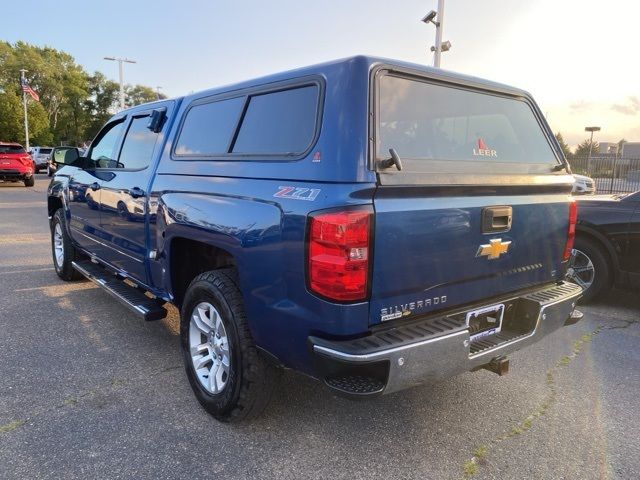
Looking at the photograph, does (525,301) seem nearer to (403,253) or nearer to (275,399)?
(403,253)

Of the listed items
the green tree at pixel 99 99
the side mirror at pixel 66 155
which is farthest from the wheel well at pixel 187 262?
the green tree at pixel 99 99

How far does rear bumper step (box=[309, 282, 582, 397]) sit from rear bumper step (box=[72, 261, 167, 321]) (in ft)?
5.88

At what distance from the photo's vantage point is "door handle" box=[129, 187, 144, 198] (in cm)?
369

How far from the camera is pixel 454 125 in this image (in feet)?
9.42

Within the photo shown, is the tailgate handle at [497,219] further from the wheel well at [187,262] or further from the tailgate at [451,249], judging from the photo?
the wheel well at [187,262]

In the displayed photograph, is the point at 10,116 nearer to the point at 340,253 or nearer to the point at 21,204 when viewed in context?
the point at 21,204

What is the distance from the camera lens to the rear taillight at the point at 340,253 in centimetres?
215

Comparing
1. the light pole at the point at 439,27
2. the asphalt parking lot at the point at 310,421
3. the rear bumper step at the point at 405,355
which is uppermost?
the light pole at the point at 439,27

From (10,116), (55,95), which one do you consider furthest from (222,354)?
(55,95)

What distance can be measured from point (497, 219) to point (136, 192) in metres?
2.59

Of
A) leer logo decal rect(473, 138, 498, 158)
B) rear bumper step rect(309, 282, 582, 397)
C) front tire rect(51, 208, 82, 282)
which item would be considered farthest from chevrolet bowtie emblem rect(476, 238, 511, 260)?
front tire rect(51, 208, 82, 282)

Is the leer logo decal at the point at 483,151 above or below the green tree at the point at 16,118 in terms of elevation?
below

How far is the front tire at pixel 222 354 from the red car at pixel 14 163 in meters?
21.8

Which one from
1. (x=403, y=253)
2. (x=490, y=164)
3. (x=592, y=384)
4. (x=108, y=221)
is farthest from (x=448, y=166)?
(x=108, y=221)
